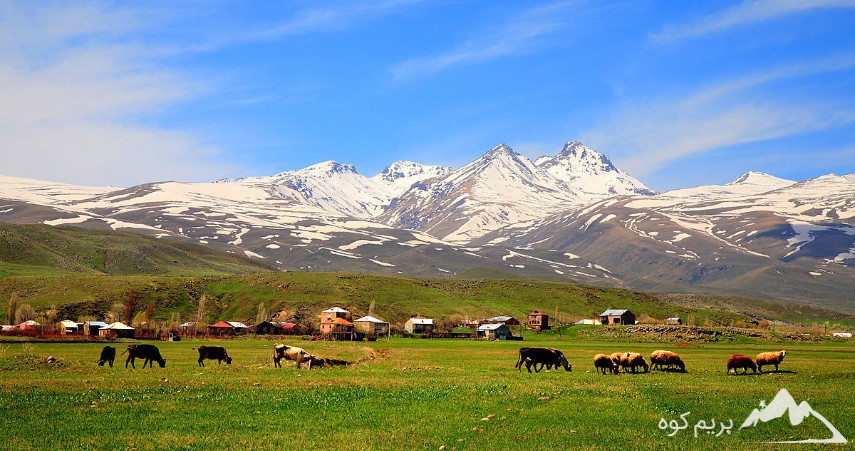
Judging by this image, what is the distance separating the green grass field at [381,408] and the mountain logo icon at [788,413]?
1.32 feet

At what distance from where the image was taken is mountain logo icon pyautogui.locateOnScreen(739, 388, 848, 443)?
25.5m

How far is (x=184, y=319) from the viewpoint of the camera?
632ft

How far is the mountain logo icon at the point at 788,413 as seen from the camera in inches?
1005

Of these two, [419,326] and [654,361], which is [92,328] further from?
[654,361]

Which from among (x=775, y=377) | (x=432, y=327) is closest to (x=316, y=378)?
(x=775, y=377)

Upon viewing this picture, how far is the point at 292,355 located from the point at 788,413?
1361 inches

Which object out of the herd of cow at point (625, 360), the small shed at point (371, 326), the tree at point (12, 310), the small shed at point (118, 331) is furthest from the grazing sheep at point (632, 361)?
the tree at point (12, 310)

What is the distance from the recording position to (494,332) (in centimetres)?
16575

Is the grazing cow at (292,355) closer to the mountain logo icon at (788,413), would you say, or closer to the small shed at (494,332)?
the mountain logo icon at (788,413)

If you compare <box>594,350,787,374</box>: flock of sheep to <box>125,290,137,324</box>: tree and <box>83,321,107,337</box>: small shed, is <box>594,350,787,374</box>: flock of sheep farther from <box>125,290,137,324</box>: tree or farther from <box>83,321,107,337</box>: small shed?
<box>125,290,137,324</box>: tree

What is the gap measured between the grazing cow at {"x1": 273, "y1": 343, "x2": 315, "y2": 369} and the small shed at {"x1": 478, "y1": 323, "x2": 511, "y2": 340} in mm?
109651

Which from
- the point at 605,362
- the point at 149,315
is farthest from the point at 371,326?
the point at 605,362

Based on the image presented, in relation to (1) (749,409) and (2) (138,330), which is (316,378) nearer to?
(1) (749,409)

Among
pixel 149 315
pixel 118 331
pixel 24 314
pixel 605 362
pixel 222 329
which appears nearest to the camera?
pixel 605 362
